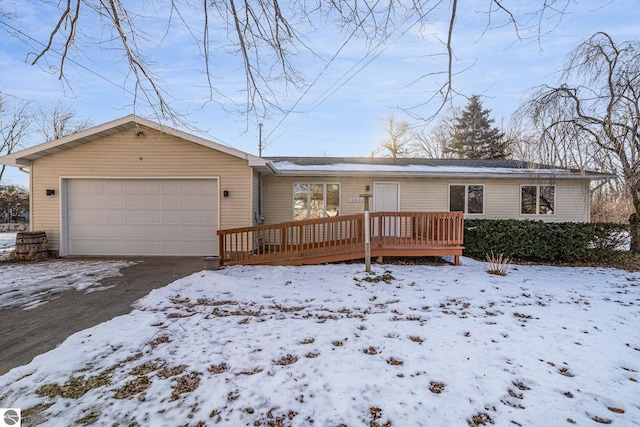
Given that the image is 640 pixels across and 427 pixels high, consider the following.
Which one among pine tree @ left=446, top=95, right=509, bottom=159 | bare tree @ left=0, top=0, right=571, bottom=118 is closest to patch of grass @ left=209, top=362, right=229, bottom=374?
bare tree @ left=0, top=0, right=571, bottom=118

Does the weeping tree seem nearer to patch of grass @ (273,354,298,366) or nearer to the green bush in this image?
the green bush

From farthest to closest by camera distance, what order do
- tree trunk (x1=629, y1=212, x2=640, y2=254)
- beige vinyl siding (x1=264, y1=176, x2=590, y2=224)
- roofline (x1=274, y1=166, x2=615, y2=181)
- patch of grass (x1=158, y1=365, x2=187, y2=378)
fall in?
beige vinyl siding (x1=264, y1=176, x2=590, y2=224)
roofline (x1=274, y1=166, x2=615, y2=181)
tree trunk (x1=629, y1=212, x2=640, y2=254)
patch of grass (x1=158, y1=365, x2=187, y2=378)

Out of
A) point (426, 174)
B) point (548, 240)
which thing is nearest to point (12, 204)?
point (426, 174)

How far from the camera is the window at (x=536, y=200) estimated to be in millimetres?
10211

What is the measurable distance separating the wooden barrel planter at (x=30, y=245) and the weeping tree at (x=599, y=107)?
12.9 metres

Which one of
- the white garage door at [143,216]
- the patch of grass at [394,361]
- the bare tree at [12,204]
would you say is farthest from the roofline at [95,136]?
the bare tree at [12,204]

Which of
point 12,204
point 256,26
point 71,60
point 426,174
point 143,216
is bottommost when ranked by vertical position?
point 143,216

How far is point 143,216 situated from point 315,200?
16.4 ft

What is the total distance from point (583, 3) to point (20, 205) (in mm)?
25167

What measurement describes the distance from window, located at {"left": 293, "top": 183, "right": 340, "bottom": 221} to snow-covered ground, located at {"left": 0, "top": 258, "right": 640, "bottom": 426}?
5.46 metres

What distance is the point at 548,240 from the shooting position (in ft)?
25.2

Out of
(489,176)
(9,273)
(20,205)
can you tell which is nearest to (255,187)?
(9,273)

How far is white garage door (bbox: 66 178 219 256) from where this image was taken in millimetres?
8102

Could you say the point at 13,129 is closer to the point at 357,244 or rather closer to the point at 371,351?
the point at 357,244
